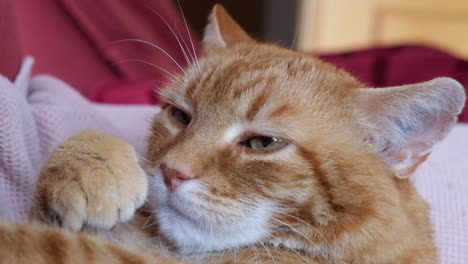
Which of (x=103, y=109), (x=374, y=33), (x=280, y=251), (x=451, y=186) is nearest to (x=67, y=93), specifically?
(x=103, y=109)

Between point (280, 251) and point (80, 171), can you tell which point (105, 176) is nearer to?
point (80, 171)

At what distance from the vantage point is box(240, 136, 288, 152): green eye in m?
1.06

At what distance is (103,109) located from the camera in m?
1.71

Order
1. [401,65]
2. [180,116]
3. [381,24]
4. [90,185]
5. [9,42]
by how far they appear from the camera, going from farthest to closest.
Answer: [381,24], [401,65], [9,42], [180,116], [90,185]

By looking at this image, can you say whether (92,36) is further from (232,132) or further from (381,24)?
(381,24)

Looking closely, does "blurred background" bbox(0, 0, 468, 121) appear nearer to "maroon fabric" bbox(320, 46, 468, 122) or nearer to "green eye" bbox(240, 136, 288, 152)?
"maroon fabric" bbox(320, 46, 468, 122)

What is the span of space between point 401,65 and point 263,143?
140 centimetres

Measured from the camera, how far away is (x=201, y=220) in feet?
3.38

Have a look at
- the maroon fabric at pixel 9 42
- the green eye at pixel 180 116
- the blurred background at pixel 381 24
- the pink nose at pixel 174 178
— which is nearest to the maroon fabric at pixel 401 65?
the green eye at pixel 180 116

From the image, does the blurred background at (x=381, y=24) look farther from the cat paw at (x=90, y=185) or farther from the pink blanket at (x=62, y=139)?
the cat paw at (x=90, y=185)

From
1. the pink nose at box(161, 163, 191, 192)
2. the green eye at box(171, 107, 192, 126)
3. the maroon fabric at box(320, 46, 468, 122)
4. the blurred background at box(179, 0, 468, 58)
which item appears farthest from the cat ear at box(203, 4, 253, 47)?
the blurred background at box(179, 0, 468, 58)

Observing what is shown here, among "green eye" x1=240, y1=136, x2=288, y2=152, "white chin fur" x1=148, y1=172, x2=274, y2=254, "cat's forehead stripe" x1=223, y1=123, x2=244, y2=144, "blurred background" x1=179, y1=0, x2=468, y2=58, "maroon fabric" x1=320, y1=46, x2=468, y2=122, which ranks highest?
"cat's forehead stripe" x1=223, y1=123, x2=244, y2=144

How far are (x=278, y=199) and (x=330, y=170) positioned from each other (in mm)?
112

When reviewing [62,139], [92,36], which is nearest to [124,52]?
[92,36]
